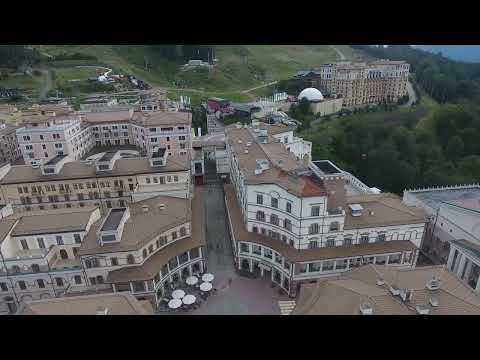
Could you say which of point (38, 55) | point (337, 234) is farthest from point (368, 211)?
point (38, 55)

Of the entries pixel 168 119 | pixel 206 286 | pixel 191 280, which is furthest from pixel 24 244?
pixel 168 119

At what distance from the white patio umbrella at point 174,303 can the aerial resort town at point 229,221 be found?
119mm

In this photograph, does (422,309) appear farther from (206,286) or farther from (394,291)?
(206,286)

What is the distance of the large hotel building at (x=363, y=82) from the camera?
338ft

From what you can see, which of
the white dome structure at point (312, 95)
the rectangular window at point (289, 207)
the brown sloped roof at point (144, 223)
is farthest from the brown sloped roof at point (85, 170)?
the white dome structure at point (312, 95)

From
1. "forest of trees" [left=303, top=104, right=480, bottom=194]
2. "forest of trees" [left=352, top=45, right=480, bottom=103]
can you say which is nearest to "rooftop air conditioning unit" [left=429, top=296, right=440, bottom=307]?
"forest of trees" [left=303, top=104, right=480, bottom=194]

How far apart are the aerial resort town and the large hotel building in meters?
35.8

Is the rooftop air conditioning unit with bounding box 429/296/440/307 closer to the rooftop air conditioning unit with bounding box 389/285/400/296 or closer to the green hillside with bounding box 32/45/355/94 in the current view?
the rooftop air conditioning unit with bounding box 389/285/400/296

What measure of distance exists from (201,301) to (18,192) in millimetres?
26764

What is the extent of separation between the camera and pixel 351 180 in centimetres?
4881

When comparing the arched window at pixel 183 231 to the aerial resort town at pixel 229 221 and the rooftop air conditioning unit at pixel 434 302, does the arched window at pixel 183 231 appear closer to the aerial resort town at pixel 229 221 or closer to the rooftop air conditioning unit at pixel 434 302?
the aerial resort town at pixel 229 221

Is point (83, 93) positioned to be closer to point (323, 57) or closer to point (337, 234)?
point (337, 234)

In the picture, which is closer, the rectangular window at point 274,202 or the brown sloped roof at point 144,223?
the brown sloped roof at point 144,223

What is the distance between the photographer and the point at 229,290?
Answer: 33.2m
